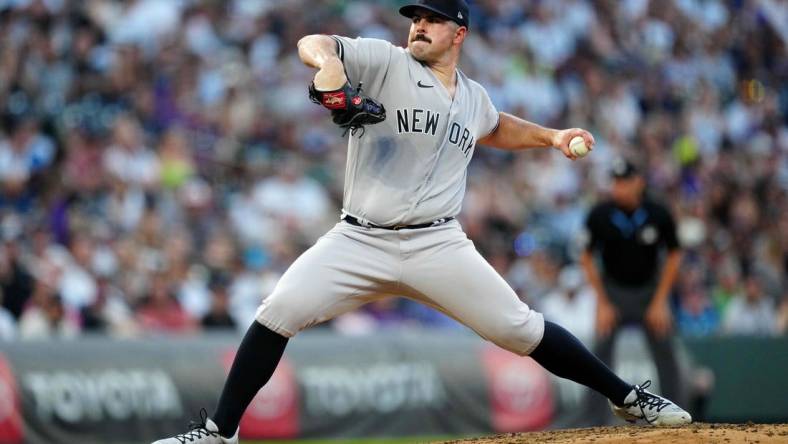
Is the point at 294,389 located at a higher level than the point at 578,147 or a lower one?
lower

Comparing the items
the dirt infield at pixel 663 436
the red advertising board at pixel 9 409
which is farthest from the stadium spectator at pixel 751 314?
the dirt infield at pixel 663 436

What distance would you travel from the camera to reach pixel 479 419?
11461 millimetres

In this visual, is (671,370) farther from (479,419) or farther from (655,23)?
(655,23)

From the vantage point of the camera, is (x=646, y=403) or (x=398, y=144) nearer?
(x=398, y=144)

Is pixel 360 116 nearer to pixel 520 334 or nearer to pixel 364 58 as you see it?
pixel 364 58

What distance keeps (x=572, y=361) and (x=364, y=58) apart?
5.93 feet

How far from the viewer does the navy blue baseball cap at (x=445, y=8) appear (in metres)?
5.74

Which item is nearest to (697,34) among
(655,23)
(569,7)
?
(655,23)

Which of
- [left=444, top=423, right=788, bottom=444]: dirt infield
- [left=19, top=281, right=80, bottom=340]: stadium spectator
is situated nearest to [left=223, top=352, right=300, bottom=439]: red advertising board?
[left=19, top=281, right=80, bottom=340]: stadium spectator

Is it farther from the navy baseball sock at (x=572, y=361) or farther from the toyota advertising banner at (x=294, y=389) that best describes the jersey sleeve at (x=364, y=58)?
the toyota advertising banner at (x=294, y=389)

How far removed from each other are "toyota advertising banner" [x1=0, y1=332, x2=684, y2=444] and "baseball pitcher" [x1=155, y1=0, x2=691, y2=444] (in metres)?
4.38

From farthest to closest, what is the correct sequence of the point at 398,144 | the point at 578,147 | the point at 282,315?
the point at 578,147, the point at 398,144, the point at 282,315

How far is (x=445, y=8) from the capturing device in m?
5.77

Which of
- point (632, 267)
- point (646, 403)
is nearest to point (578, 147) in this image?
point (646, 403)
